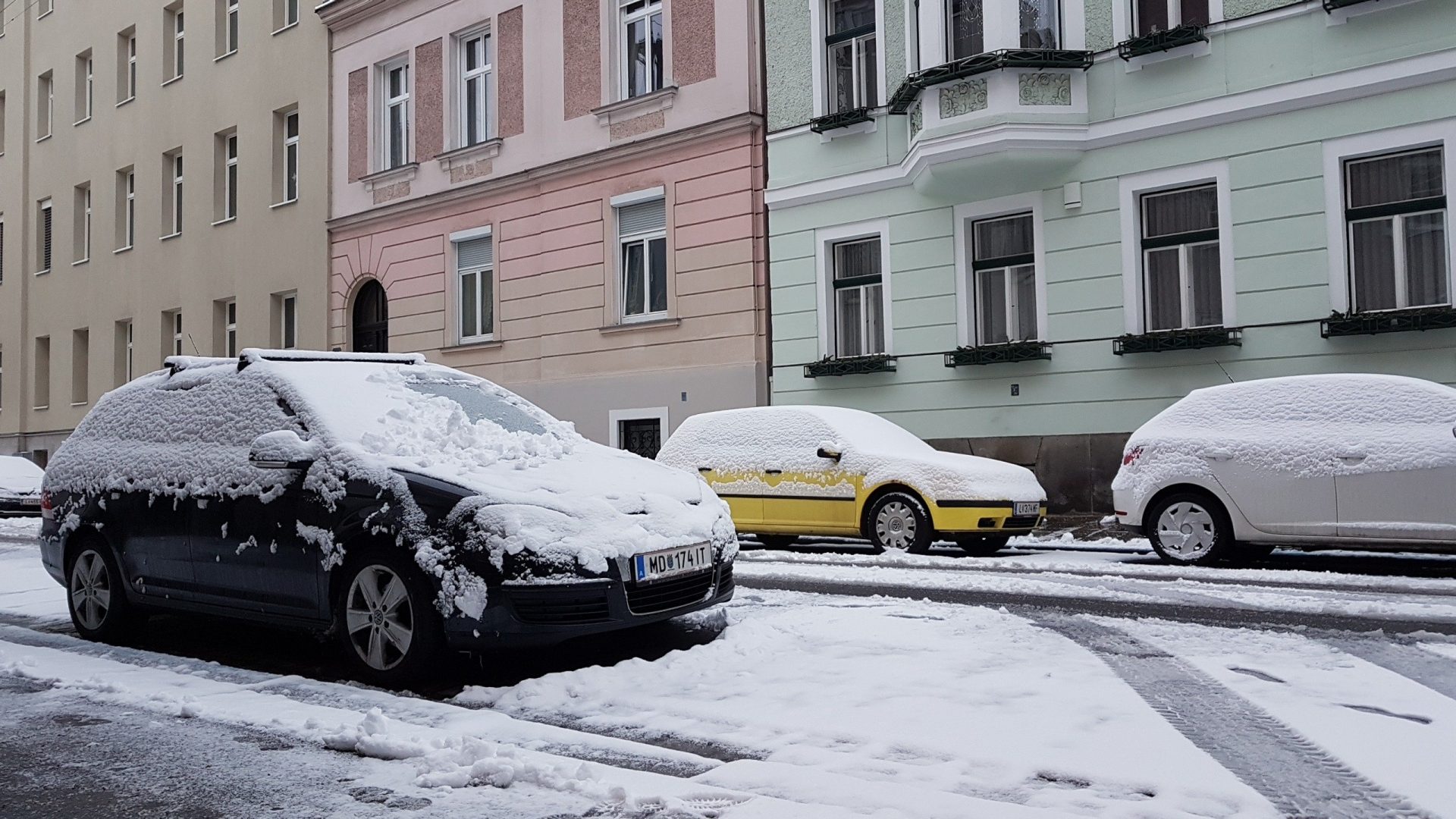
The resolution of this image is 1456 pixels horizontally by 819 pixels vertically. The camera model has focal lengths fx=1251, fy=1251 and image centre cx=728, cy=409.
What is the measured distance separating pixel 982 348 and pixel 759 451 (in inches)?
172

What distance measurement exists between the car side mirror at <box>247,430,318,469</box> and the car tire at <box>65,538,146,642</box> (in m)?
1.74

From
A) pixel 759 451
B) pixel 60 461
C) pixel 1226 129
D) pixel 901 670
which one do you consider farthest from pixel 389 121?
pixel 901 670

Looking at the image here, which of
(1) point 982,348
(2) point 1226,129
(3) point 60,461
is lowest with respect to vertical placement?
(3) point 60,461

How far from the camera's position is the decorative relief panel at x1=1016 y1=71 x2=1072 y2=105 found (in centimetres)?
1553

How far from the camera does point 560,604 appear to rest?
570cm

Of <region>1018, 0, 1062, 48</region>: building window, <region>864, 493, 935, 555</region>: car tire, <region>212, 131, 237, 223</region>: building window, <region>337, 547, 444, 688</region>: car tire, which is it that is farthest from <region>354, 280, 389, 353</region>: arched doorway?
<region>337, 547, 444, 688</region>: car tire

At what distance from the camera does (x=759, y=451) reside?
524 inches

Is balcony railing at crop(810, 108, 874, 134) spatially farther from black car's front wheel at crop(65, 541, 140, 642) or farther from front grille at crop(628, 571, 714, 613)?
black car's front wheel at crop(65, 541, 140, 642)

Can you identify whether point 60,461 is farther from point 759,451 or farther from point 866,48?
point 866,48

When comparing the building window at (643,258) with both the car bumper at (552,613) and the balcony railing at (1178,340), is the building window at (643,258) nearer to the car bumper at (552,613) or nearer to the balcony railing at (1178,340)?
the balcony railing at (1178,340)

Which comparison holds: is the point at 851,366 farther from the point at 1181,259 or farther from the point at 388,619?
the point at 388,619

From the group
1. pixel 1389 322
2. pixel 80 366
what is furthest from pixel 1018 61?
pixel 80 366

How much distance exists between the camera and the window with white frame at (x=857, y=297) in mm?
17859

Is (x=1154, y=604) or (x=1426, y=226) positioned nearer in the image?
(x=1154, y=604)
